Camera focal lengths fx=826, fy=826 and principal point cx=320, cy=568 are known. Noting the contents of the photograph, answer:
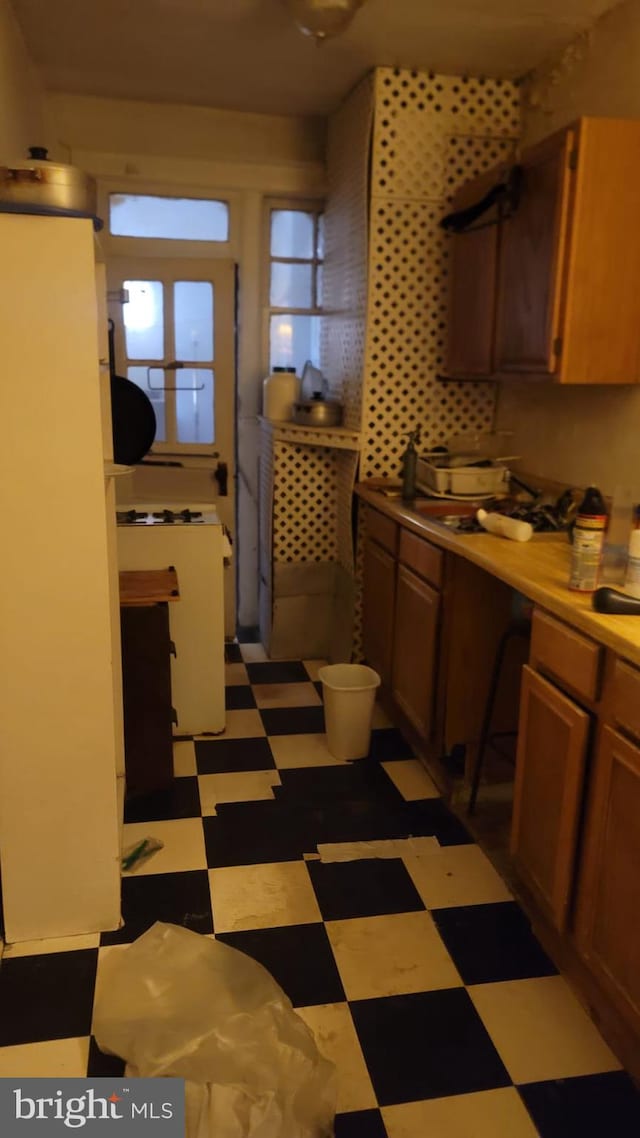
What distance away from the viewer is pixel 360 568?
148 inches

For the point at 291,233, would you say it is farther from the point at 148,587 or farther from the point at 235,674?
the point at 148,587

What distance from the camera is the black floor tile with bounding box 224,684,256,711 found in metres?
3.55

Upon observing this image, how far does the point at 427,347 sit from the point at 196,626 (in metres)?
1.61

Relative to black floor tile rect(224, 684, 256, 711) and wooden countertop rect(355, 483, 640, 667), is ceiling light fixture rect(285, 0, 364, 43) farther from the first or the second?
black floor tile rect(224, 684, 256, 711)

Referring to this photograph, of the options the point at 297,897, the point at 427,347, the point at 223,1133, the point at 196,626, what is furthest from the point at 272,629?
the point at 223,1133

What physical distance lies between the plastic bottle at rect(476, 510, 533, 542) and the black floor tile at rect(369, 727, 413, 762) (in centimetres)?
98

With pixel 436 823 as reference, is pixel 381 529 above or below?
above

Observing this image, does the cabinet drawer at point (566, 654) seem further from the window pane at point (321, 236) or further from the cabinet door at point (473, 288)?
the window pane at point (321, 236)

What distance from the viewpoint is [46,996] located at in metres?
1.92

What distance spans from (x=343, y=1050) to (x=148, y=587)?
4.94 ft

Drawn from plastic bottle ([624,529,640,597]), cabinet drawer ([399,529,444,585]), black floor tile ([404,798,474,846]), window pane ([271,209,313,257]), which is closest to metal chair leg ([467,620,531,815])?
black floor tile ([404,798,474,846])

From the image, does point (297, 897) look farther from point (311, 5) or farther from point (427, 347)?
point (311, 5)

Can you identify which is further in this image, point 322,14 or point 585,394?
point 585,394

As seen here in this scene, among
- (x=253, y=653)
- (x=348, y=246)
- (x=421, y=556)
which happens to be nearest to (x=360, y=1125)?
(x=421, y=556)
